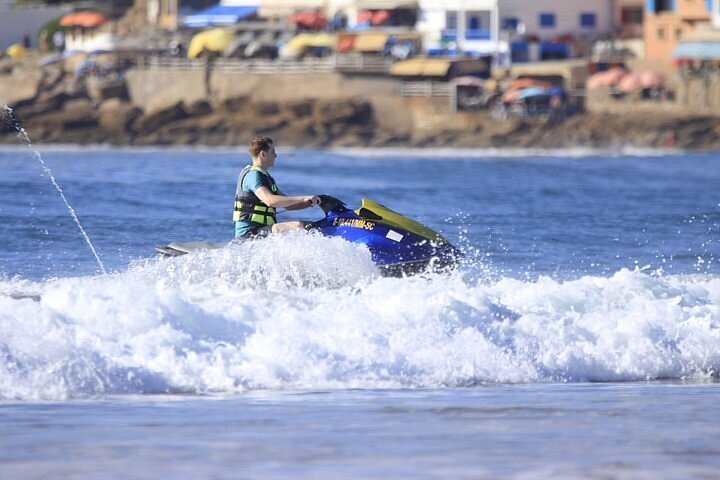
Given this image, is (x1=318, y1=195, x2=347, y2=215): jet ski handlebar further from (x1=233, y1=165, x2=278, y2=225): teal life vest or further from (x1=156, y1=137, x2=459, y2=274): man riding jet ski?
(x1=233, y1=165, x2=278, y2=225): teal life vest

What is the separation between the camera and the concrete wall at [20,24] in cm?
6919

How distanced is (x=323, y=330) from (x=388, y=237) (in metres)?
1.83

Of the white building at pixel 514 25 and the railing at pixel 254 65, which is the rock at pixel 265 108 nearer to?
the railing at pixel 254 65

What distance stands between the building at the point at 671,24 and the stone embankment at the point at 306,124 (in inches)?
271

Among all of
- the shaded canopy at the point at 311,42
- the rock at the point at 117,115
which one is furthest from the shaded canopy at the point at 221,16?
the rock at the point at 117,115

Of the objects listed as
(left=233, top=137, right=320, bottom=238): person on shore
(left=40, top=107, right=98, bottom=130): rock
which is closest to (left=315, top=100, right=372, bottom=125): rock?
(left=40, top=107, right=98, bottom=130): rock

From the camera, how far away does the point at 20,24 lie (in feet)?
228

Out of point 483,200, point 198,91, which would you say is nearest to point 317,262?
point 483,200

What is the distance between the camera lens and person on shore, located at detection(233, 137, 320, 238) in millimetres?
11508

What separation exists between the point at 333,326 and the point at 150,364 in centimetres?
145

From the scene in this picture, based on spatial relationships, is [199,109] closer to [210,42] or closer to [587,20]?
[210,42]

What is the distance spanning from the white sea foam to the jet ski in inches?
5.5

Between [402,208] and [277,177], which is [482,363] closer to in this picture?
[402,208]

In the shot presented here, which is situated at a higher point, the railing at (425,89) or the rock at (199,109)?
the railing at (425,89)
